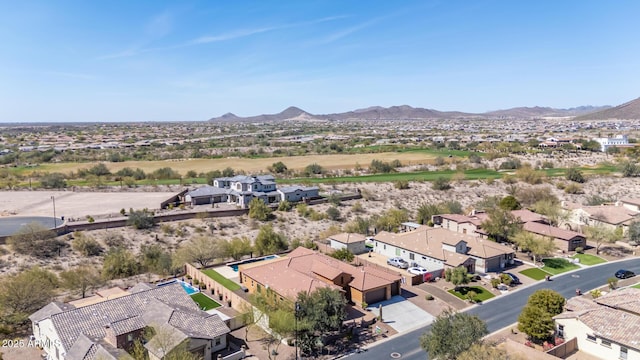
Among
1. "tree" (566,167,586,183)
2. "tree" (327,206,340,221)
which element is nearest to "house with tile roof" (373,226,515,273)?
"tree" (327,206,340,221)

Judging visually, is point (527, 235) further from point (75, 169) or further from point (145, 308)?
point (75, 169)

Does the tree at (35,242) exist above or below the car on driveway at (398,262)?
above

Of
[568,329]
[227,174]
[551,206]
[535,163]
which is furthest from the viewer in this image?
[535,163]

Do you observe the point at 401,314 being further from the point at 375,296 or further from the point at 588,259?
the point at 588,259

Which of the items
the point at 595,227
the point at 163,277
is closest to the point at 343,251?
the point at 163,277

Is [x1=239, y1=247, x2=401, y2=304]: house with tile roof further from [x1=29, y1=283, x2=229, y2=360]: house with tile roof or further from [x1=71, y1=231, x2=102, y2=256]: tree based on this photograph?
[x1=71, y1=231, x2=102, y2=256]: tree

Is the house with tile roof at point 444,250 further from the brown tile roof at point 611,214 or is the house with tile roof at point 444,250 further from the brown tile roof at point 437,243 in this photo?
the brown tile roof at point 611,214

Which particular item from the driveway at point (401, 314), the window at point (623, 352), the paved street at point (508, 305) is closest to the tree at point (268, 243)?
the driveway at point (401, 314)
